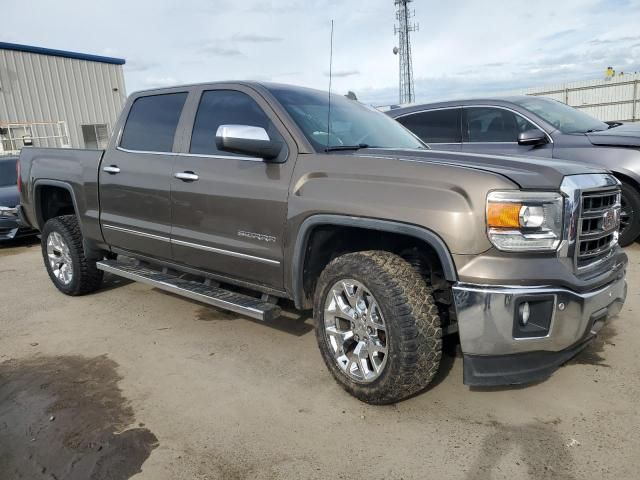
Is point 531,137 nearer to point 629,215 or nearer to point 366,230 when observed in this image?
point 629,215

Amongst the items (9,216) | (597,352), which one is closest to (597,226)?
(597,352)

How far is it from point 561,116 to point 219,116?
14.2ft

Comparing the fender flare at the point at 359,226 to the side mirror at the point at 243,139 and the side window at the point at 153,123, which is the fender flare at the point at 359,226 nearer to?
the side mirror at the point at 243,139

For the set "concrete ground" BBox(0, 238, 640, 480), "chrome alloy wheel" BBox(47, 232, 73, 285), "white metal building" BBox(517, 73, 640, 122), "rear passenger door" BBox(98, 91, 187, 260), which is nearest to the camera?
"concrete ground" BBox(0, 238, 640, 480)

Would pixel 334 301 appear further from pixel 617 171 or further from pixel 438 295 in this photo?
pixel 617 171

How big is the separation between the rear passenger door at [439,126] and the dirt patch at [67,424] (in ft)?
15.3

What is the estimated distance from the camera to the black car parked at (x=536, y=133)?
548 centimetres

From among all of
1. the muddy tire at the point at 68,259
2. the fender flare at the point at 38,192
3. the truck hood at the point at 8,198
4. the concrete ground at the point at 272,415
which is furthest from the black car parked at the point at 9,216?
the concrete ground at the point at 272,415

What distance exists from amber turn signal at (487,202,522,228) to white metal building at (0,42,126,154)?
66.6 feet

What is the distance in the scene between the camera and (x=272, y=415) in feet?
9.37

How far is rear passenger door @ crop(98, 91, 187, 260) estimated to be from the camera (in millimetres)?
3965

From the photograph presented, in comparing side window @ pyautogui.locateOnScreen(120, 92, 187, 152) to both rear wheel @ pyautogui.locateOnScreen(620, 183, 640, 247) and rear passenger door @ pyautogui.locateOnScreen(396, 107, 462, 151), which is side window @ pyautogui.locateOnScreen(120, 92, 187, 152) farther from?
rear wheel @ pyautogui.locateOnScreen(620, 183, 640, 247)

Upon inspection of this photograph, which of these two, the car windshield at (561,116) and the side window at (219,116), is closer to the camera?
the side window at (219,116)

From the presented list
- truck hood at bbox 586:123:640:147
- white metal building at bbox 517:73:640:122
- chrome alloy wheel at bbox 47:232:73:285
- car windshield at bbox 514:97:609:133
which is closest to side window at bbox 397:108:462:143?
car windshield at bbox 514:97:609:133
